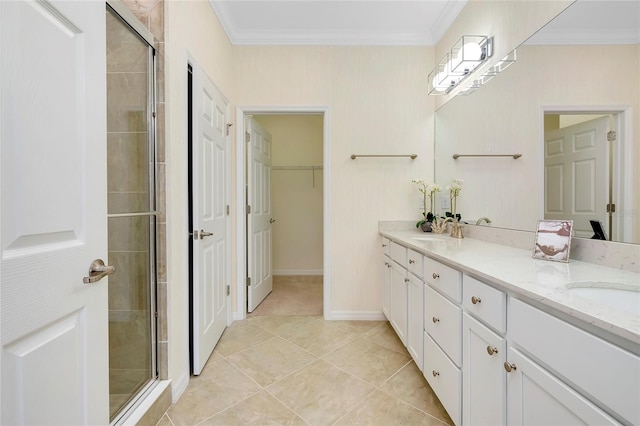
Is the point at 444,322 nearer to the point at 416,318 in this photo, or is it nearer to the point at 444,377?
the point at 444,377

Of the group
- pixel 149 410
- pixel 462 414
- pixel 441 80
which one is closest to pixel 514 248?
pixel 462 414

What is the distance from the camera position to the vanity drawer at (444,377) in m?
1.25

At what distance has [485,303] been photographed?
105cm

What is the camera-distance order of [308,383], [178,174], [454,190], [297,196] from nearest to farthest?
[178,174] → [308,383] → [454,190] → [297,196]

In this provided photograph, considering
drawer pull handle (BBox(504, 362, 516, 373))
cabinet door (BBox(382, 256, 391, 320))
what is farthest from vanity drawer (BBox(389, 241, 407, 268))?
drawer pull handle (BBox(504, 362, 516, 373))

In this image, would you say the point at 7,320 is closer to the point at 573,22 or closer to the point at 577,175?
the point at 577,175

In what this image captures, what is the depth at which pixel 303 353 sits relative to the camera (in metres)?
2.08

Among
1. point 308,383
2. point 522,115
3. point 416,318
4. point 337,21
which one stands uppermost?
point 337,21

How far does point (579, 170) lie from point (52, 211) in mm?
2013

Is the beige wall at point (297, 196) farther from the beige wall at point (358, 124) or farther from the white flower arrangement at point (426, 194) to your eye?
the white flower arrangement at point (426, 194)

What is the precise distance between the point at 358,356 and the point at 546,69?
210cm

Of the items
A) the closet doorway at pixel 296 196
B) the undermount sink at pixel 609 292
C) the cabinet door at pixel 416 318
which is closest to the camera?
the undermount sink at pixel 609 292

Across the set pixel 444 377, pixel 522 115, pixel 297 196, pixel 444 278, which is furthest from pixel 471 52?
pixel 297 196

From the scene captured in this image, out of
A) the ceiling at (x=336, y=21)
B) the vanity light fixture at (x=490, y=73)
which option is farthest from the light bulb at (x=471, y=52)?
the ceiling at (x=336, y=21)
